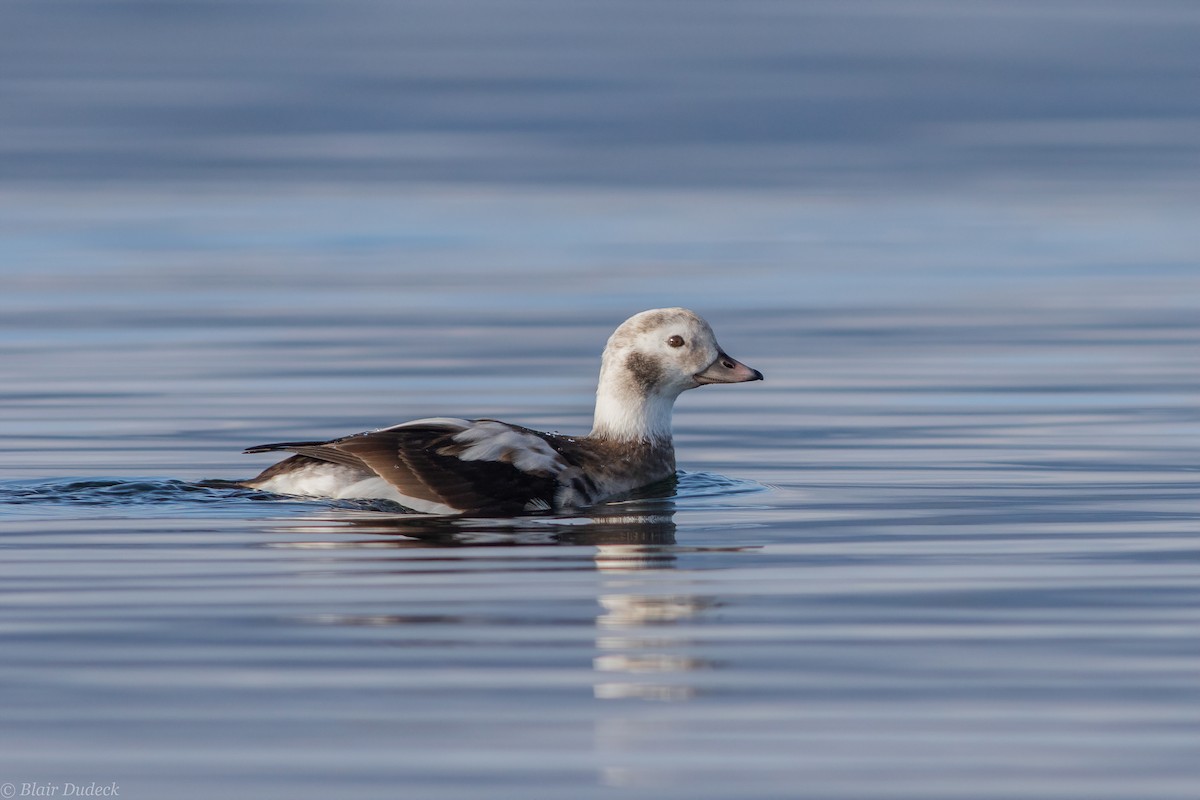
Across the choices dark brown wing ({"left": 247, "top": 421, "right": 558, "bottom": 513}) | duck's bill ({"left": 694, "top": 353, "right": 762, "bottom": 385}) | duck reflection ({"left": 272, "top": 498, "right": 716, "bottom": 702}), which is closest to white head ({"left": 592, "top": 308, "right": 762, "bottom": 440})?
duck's bill ({"left": 694, "top": 353, "right": 762, "bottom": 385})

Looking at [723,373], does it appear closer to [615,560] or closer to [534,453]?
[534,453]

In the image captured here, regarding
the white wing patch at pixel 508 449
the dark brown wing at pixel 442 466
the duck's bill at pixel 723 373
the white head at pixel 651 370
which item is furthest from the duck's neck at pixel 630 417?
the dark brown wing at pixel 442 466

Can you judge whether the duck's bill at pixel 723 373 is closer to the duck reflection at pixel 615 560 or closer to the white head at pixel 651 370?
the white head at pixel 651 370

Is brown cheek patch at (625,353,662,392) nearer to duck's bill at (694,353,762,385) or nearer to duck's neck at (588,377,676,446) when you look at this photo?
duck's neck at (588,377,676,446)

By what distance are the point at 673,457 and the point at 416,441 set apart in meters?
1.64

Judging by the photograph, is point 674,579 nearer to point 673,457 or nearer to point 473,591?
point 473,591

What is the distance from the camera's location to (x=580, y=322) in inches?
765

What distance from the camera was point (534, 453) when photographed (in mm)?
10758

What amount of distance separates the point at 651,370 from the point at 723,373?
0.37 m

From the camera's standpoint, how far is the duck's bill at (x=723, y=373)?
464 inches

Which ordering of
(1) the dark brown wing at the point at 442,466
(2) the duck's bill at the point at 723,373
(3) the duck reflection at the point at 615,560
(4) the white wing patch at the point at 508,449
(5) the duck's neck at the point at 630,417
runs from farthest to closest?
(2) the duck's bill at the point at 723,373, (5) the duck's neck at the point at 630,417, (4) the white wing patch at the point at 508,449, (1) the dark brown wing at the point at 442,466, (3) the duck reflection at the point at 615,560

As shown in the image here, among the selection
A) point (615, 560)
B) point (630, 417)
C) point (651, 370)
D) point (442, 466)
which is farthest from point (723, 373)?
point (615, 560)

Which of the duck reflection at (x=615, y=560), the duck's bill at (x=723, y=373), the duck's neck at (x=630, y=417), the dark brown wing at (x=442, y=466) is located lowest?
the duck reflection at (x=615, y=560)

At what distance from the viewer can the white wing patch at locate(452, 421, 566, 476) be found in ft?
34.8
